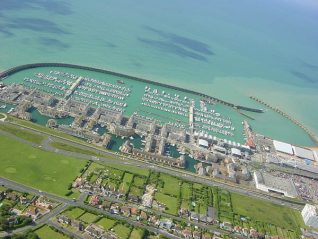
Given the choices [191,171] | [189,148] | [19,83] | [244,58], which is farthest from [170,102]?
[244,58]

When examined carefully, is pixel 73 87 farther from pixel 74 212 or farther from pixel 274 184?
pixel 274 184

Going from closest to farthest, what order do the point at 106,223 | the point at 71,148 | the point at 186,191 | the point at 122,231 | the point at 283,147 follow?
the point at 122,231 < the point at 106,223 < the point at 186,191 < the point at 71,148 < the point at 283,147

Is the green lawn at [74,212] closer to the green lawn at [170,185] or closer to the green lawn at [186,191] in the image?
the green lawn at [170,185]

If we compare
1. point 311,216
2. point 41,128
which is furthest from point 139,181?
point 311,216

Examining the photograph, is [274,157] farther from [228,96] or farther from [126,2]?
[126,2]

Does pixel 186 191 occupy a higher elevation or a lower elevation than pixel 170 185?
lower

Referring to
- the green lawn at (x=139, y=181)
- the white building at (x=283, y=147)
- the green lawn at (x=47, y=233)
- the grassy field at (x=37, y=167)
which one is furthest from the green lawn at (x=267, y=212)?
the green lawn at (x=47, y=233)
